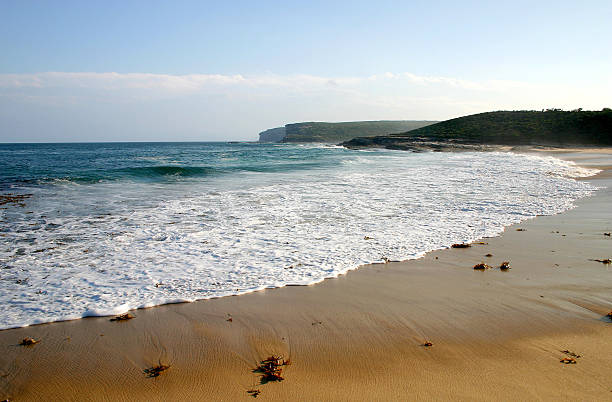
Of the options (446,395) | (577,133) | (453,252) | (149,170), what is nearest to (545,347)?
(446,395)

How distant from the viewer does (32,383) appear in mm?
2744

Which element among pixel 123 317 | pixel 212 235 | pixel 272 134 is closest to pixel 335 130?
pixel 272 134

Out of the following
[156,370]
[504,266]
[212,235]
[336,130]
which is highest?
[336,130]

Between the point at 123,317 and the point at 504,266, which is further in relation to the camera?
the point at 504,266

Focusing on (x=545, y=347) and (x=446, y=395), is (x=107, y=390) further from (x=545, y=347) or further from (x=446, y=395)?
(x=545, y=347)

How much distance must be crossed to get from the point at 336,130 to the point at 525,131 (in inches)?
3351

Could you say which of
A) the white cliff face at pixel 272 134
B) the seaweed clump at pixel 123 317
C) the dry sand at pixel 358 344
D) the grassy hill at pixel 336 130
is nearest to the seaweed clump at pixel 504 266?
the dry sand at pixel 358 344

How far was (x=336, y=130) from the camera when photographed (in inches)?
5187

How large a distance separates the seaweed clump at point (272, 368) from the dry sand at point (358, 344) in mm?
58

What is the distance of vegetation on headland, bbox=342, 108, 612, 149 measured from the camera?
45.5 metres

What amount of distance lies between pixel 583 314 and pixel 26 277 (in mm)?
→ 6410

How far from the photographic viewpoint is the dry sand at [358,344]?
2605 millimetres

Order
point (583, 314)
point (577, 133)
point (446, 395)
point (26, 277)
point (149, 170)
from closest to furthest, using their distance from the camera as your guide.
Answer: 1. point (446, 395)
2. point (583, 314)
3. point (26, 277)
4. point (149, 170)
5. point (577, 133)

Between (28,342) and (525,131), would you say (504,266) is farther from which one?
(525,131)
